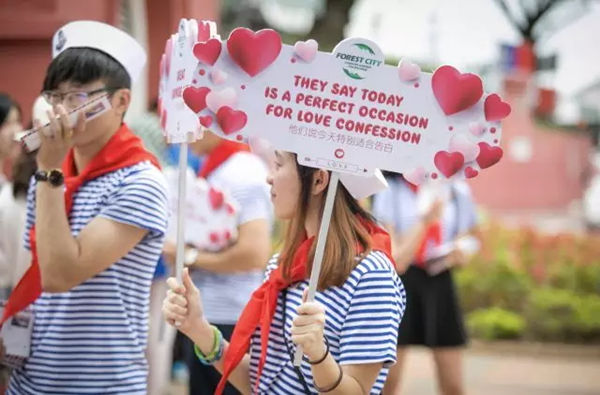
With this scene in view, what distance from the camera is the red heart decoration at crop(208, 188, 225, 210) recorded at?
13.4 ft

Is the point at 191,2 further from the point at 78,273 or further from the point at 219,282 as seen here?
the point at 78,273

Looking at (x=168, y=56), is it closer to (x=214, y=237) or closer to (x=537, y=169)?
(x=214, y=237)

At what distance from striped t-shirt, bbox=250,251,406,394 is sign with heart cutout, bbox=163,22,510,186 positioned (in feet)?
0.86

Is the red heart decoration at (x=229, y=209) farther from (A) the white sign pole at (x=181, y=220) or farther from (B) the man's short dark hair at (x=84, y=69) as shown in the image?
(A) the white sign pole at (x=181, y=220)

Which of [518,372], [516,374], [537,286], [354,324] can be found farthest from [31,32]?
[537,286]

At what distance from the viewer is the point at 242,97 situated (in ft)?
8.07

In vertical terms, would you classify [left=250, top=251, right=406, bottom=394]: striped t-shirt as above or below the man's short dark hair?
below

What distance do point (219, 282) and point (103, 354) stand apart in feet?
4.09

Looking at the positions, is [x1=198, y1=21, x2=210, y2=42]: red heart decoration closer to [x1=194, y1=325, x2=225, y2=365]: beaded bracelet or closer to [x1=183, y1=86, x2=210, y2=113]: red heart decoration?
[x1=183, y1=86, x2=210, y2=113]: red heart decoration

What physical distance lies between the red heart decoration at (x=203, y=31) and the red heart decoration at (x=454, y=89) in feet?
2.05

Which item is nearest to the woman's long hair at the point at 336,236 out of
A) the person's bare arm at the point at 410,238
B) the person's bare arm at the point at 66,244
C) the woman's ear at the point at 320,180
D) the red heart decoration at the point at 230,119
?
the woman's ear at the point at 320,180

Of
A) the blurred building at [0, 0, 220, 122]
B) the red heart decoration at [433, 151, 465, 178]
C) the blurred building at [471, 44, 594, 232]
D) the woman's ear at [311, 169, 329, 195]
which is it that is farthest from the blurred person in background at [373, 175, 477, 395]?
the blurred building at [471, 44, 594, 232]

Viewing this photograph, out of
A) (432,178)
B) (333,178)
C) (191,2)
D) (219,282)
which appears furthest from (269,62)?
(191,2)

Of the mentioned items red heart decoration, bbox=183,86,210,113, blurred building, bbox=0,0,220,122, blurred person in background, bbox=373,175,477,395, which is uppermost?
blurred building, bbox=0,0,220,122
